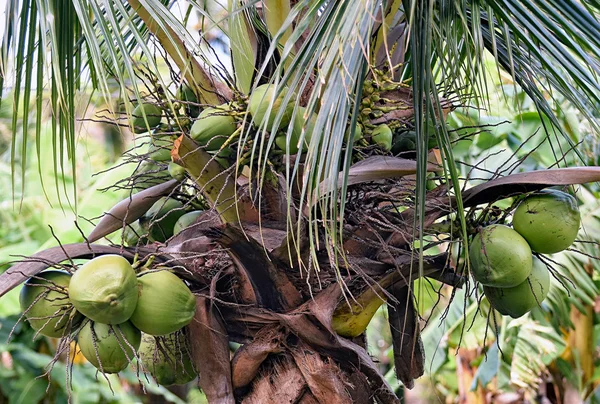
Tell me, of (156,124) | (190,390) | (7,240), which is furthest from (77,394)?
(156,124)

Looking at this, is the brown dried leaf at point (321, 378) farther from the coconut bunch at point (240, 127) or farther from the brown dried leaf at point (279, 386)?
the coconut bunch at point (240, 127)

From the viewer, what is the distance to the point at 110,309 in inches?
51.3

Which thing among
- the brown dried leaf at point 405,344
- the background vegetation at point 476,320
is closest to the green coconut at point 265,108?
the brown dried leaf at point 405,344

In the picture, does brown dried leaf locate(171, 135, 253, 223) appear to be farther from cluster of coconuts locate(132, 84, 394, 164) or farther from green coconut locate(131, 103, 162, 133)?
green coconut locate(131, 103, 162, 133)

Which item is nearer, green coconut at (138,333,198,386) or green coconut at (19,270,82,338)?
green coconut at (19,270,82,338)

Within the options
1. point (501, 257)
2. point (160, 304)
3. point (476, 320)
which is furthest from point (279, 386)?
point (476, 320)

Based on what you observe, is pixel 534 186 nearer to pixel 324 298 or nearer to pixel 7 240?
pixel 324 298

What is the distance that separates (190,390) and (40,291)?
6.06 metres

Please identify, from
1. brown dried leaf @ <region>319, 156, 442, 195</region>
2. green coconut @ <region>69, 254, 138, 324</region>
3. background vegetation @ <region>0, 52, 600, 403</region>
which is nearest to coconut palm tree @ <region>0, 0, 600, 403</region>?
brown dried leaf @ <region>319, 156, 442, 195</region>

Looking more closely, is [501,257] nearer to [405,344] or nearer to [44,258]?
[405,344]

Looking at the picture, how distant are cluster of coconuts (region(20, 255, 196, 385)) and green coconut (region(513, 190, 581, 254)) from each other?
746 millimetres

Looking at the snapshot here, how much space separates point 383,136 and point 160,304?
0.62 metres

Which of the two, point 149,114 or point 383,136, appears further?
point 149,114

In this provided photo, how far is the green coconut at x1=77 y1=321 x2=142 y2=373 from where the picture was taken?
139 cm
